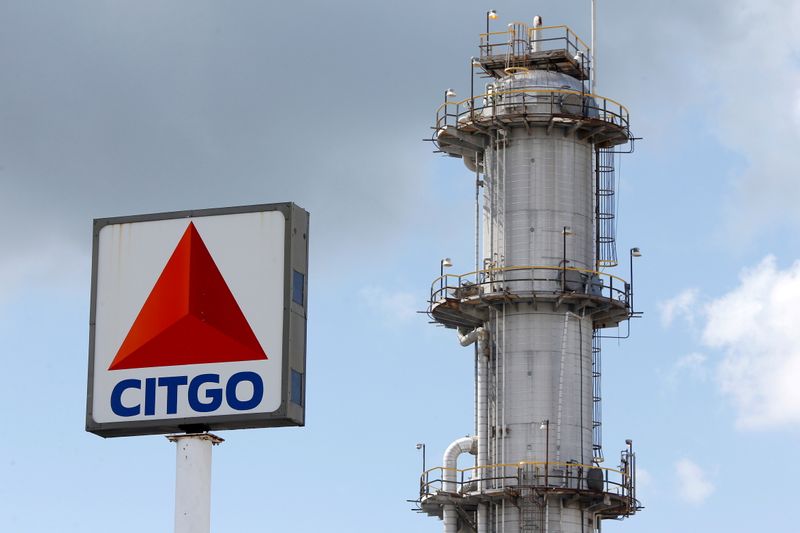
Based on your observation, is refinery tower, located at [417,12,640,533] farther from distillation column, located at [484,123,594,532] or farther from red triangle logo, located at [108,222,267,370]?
red triangle logo, located at [108,222,267,370]

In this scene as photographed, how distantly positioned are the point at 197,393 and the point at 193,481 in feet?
4.56

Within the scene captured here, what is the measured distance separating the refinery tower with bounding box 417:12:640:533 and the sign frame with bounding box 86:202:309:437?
61784mm

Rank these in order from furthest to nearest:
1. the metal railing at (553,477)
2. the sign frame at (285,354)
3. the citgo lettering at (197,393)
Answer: the metal railing at (553,477) → the citgo lettering at (197,393) → the sign frame at (285,354)

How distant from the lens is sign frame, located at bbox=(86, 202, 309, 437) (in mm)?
32531

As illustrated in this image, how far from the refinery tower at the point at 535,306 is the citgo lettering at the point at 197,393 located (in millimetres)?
62068

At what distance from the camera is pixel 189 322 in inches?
1297

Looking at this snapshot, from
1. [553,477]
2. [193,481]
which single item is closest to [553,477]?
[553,477]

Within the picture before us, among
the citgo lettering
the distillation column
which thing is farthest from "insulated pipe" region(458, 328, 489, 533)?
the citgo lettering

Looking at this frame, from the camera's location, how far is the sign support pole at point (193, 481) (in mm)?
32844

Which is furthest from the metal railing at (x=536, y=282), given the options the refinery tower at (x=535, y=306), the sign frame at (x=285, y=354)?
the sign frame at (x=285, y=354)

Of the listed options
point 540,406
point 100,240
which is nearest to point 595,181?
point 540,406

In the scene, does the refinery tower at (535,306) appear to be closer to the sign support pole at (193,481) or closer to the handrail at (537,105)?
the handrail at (537,105)

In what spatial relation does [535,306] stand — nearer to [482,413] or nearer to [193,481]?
[482,413]

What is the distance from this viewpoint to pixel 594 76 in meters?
102
